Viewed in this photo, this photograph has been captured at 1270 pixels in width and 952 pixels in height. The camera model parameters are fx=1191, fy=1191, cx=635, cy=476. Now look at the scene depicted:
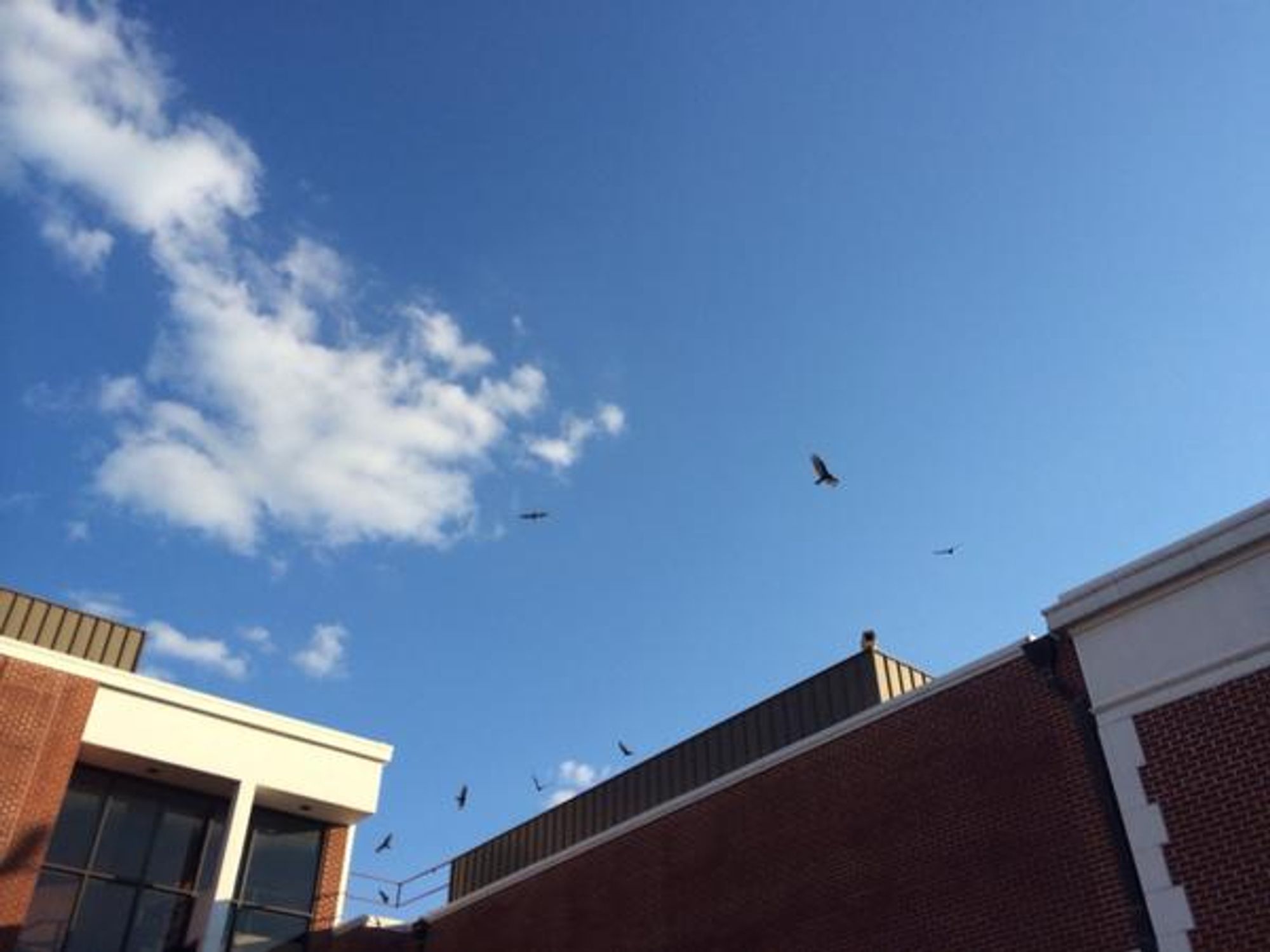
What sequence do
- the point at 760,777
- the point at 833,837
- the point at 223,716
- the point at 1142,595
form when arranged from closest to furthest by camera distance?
the point at 1142,595 → the point at 833,837 → the point at 760,777 → the point at 223,716

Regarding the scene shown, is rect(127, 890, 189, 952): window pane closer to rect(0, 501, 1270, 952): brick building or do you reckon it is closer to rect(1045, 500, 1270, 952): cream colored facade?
rect(0, 501, 1270, 952): brick building

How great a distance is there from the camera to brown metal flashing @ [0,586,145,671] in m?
25.9

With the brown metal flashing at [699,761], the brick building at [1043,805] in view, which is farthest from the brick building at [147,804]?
the brick building at [1043,805]

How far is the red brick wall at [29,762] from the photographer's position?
22.9 m

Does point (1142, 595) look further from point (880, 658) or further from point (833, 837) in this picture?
point (880, 658)

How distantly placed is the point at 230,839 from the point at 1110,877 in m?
19.6

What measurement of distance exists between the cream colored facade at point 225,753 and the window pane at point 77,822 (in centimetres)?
50

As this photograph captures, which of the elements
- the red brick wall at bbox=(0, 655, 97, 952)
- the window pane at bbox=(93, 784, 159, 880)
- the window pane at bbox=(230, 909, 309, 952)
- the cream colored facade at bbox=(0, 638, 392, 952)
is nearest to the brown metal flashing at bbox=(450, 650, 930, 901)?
the cream colored facade at bbox=(0, 638, 392, 952)

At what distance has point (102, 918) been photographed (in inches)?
972

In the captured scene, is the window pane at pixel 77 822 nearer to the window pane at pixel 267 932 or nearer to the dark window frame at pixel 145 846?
the dark window frame at pixel 145 846

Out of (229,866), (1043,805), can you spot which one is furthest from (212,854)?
(1043,805)

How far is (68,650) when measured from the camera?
87.2 feet

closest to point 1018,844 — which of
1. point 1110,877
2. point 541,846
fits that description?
point 1110,877

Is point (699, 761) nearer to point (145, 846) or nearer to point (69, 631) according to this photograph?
point (145, 846)
